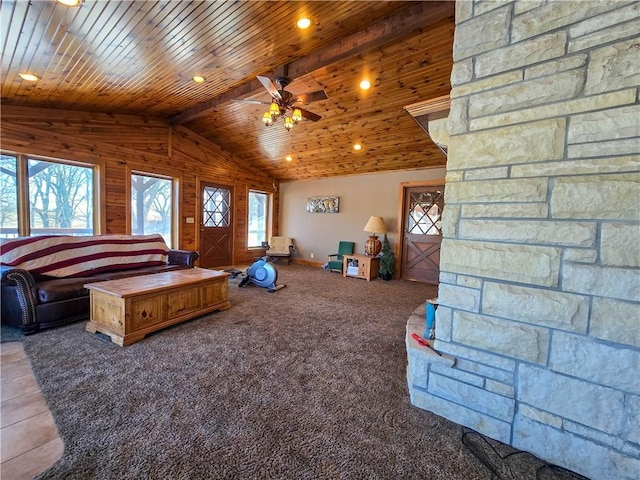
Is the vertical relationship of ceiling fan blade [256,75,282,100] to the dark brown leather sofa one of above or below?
above

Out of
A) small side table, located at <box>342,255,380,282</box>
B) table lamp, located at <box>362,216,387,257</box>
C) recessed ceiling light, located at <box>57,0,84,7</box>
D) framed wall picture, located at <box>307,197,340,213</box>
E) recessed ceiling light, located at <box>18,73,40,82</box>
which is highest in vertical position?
recessed ceiling light, located at <box>57,0,84,7</box>

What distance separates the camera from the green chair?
21.4 feet

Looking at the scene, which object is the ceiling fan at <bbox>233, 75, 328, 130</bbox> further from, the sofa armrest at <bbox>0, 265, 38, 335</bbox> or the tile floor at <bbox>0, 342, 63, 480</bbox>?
the tile floor at <bbox>0, 342, 63, 480</bbox>

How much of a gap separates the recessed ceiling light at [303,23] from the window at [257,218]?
5119mm

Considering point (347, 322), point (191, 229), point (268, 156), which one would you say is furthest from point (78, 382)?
point (268, 156)

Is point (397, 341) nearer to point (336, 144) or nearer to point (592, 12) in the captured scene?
point (592, 12)

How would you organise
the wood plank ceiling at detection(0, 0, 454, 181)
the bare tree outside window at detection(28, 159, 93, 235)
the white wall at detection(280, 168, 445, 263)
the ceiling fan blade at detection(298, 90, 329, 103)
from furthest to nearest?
1. the white wall at detection(280, 168, 445, 263)
2. the bare tree outside window at detection(28, 159, 93, 235)
3. the ceiling fan blade at detection(298, 90, 329, 103)
4. the wood plank ceiling at detection(0, 0, 454, 181)

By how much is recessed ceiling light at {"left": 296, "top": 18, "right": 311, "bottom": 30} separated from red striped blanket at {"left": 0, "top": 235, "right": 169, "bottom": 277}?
367 cm

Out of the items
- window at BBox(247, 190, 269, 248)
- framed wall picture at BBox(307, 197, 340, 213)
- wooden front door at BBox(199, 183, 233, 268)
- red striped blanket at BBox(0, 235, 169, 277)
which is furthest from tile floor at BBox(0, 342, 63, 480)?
framed wall picture at BBox(307, 197, 340, 213)

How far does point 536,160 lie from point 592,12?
2.08ft

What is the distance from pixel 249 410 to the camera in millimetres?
1632

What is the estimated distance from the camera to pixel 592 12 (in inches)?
46.4

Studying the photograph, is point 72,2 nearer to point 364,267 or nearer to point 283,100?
point 283,100

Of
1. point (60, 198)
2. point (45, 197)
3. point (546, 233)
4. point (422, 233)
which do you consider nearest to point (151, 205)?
point (60, 198)
